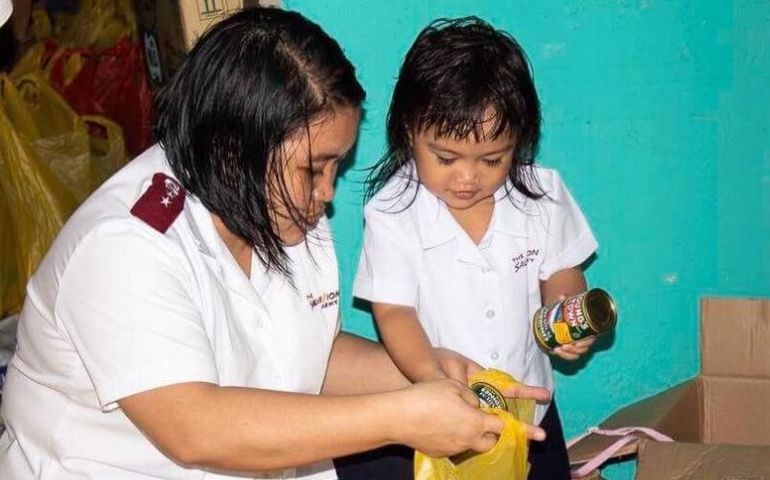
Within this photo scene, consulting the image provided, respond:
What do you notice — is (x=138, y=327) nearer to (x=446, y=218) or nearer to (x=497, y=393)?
(x=497, y=393)

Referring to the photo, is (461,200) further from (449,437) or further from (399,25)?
(449,437)

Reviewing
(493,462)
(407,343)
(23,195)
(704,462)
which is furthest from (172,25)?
(704,462)

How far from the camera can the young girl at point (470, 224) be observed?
5.77 ft

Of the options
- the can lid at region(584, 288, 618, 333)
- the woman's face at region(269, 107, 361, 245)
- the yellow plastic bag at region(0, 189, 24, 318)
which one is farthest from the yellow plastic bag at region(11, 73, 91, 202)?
the can lid at region(584, 288, 618, 333)

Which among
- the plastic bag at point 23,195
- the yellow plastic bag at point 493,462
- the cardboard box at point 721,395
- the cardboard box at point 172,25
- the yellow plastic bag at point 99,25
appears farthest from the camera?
the yellow plastic bag at point 99,25

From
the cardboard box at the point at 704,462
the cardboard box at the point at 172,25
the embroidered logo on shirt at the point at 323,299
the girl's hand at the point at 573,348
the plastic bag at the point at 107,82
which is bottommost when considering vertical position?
the cardboard box at the point at 704,462

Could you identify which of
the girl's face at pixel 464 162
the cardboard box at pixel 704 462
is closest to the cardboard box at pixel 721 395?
the cardboard box at pixel 704 462

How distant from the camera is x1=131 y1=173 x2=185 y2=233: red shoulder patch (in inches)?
56.1

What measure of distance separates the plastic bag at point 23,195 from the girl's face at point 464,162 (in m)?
1.09

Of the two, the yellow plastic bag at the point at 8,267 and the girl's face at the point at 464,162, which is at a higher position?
the girl's face at the point at 464,162

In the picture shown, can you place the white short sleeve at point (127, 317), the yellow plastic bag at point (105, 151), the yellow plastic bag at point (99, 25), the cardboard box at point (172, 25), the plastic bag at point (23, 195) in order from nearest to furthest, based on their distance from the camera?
1. the white short sleeve at point (127, 317)
2. the cardboard box at point (172, 25)
3. the plastic bag at point (23, 195)
4. the yellow plastic bag at point (105, 151)
5. the yellow plastic bag at point (99, 25)

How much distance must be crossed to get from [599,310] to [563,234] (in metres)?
0.27

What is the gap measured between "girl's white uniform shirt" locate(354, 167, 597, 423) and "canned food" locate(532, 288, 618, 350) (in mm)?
135

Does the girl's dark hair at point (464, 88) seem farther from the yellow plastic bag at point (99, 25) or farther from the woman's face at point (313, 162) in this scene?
the yellow plastic bag at point (99, 25)
